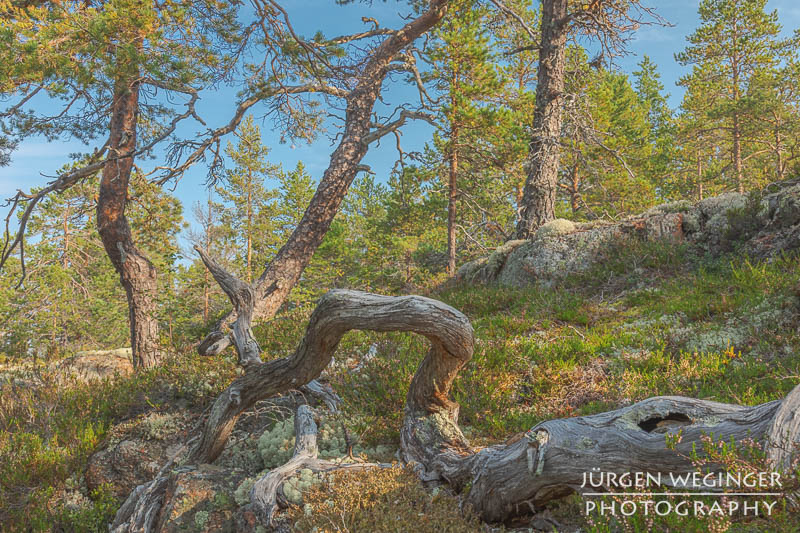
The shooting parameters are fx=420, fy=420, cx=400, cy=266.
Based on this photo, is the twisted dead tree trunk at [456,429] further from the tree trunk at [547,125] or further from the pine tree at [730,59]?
the pine tree at [730,59]

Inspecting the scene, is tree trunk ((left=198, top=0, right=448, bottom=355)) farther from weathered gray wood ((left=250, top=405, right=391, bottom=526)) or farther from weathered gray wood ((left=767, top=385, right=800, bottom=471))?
weathered gray wood ((left=767, top=385, right=800, bottom=471))

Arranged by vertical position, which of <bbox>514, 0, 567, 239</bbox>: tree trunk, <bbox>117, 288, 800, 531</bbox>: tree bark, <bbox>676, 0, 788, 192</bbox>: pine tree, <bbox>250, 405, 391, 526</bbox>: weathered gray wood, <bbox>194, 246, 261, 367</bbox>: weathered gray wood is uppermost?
<bbox>676, 0, 788, 192</bbox>: pine tree

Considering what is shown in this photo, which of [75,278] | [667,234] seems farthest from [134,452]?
[75,278]

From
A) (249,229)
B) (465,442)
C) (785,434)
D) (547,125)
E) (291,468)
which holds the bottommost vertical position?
(291,468)

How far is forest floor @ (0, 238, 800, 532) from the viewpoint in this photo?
292cm

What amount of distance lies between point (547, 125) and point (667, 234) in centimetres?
418

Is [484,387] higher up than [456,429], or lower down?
higher up

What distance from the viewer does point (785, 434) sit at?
204 cm

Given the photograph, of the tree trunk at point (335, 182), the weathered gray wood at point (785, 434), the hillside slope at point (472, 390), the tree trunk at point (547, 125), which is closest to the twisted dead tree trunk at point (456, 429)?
the weathered gray wood at point (785, 434)

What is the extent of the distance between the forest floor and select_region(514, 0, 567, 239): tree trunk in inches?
139

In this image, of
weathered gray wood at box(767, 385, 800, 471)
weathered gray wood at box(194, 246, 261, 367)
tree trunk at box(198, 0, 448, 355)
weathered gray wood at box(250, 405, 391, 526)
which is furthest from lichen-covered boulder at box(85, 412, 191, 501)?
weathered gray wood at box(767, 385, 800, 471)

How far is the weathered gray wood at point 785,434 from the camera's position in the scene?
1.99 meters

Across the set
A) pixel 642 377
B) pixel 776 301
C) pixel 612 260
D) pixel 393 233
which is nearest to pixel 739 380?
pixel 642 377

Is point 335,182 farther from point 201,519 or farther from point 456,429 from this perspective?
point 201,519
